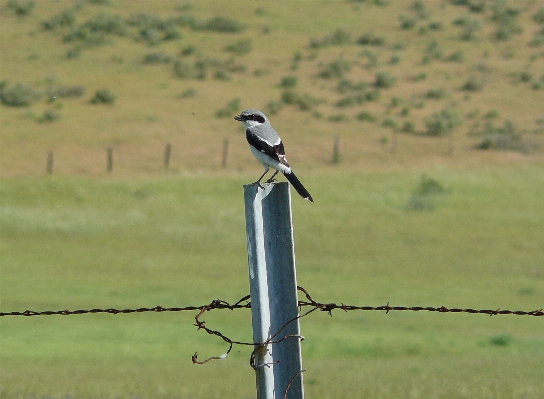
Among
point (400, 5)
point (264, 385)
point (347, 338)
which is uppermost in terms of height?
point (400, 5)

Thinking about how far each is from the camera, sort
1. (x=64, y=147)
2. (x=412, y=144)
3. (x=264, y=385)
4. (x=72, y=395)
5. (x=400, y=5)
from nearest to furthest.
→ (x=264, y=385) < (x=72, y=395) < (x=64, y=147) < (x=412, y=144) < (x=400, y=5)

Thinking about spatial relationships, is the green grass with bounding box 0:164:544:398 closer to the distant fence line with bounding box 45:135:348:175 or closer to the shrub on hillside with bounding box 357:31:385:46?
the distant fence line with bounding box 45:135:348:175

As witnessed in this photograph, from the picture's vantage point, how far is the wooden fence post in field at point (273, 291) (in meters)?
4.14

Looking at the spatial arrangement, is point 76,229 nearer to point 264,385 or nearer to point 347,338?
point 347,338

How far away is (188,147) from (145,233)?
19685 mm

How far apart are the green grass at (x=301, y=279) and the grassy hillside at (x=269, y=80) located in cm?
1019

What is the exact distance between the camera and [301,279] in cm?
2369

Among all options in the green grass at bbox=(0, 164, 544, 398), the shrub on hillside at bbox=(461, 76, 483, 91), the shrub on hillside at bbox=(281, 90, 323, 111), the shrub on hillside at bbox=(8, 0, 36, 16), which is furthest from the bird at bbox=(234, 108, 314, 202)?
the shrub on hillside at bbox=(8, 0, 36, 16)

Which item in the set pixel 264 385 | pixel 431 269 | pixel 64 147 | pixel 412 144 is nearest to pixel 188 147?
pixel 64 147

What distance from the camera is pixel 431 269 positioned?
84.9ft

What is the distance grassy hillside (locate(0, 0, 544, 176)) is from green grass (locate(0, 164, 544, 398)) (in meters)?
10.2

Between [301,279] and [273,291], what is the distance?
19569 millimetres

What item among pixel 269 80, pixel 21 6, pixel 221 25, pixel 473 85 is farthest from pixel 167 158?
pixel 21 6

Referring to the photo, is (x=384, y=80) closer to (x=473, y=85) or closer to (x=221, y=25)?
(x=473, y=85)
